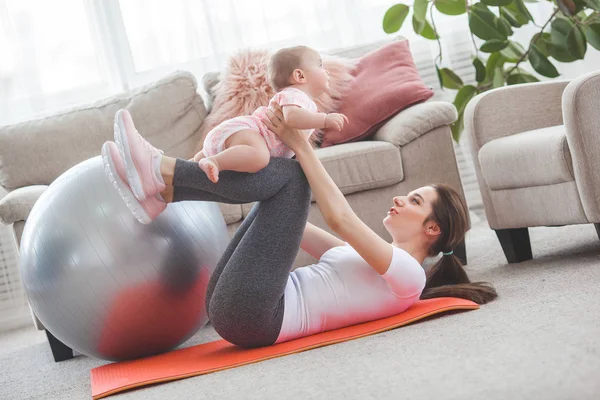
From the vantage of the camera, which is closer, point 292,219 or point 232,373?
point 232,373

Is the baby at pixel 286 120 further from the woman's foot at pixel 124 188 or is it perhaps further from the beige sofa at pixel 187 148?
the beige sofa at pixel 187 148

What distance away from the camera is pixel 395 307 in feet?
7.02

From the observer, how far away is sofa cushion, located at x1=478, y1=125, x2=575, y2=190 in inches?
101

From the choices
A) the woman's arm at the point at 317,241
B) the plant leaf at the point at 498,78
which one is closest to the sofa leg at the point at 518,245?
the woman's arm at the point at 317,241

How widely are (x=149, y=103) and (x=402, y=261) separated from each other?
1.85 m

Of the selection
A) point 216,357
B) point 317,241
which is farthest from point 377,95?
point 216,357

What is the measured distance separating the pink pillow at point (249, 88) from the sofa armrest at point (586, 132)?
1.16 m

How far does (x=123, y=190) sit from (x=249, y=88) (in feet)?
5.10

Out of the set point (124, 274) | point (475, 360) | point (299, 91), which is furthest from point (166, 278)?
point (475, 360)

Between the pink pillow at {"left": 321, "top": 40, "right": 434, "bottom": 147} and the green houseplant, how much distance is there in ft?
1.99

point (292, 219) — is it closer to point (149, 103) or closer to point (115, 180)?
point (115, 180)

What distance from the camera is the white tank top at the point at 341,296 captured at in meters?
2.07

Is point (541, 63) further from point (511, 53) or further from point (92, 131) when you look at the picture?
point (92, 131)

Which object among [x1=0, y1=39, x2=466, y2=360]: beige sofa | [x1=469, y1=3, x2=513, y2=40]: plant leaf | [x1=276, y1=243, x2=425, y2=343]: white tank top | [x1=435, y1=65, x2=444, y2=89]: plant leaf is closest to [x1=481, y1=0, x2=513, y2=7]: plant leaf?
[x1=469, y1=3, x2=513, y2=40]: plant leaf
